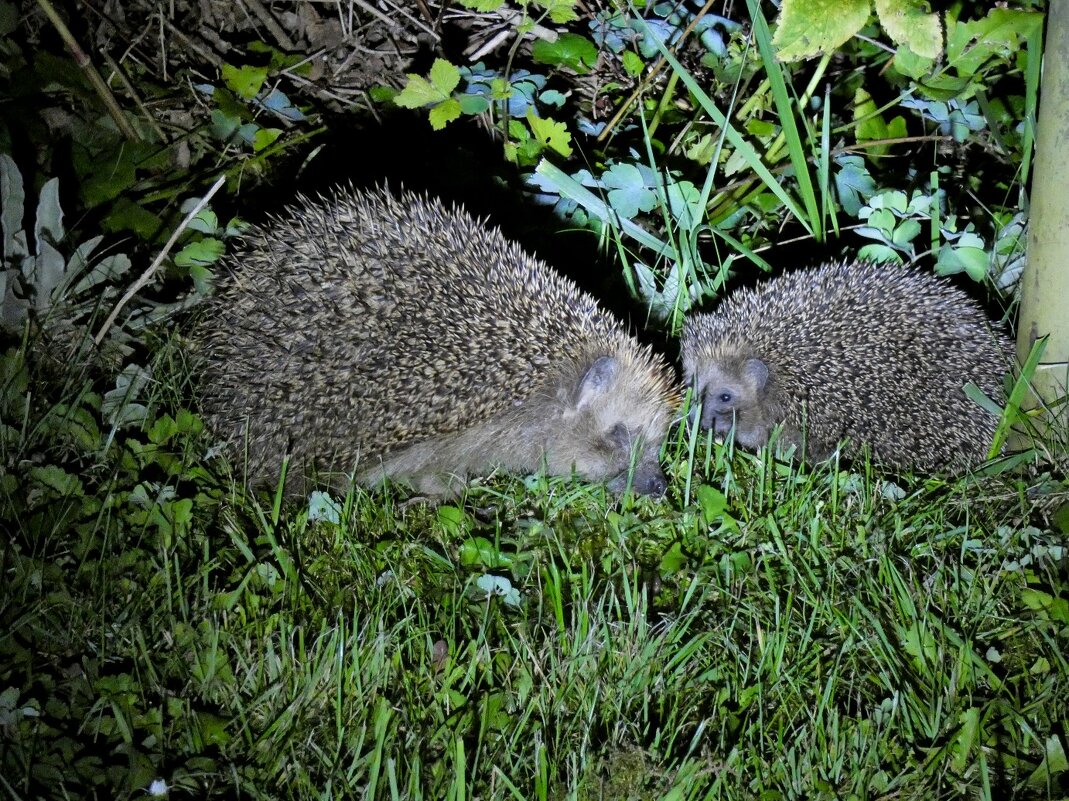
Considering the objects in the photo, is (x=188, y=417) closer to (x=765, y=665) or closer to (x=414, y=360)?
(x=414, y=360)

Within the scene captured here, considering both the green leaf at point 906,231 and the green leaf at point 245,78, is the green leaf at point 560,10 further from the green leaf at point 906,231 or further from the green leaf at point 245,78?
the green leaf at point 906,231

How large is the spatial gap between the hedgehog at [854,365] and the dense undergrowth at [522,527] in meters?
0.27

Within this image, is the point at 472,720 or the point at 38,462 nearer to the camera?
the point at 472,720

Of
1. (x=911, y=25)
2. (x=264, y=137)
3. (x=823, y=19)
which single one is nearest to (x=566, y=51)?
(x=264, y=137)

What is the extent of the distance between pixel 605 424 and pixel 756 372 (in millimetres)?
807

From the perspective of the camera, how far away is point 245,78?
5.18 metres

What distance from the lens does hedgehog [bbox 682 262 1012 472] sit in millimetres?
4164

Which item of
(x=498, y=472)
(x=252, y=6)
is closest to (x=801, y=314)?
(x=498, y=472)

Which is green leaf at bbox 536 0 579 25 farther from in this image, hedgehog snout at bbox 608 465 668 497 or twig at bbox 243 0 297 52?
hedgehog snout at bbox 608 465 668 497

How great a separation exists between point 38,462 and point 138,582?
2.38 ft

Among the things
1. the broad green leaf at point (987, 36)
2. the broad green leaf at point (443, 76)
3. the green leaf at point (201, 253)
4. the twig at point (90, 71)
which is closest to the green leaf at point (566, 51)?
the broad green leaf at point (443, 76)

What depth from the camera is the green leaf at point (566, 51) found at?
17.1 ft

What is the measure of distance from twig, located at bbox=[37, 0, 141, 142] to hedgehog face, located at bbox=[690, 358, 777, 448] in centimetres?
322

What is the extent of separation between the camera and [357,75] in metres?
5.64
